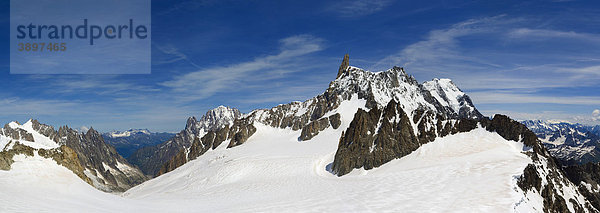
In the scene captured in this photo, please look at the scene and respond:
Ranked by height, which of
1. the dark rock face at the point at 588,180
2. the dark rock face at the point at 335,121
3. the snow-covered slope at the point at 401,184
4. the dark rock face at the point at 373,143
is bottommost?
the dark rock face at the point at 588,180

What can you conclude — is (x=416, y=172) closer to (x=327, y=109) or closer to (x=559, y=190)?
(x=559, y=190)

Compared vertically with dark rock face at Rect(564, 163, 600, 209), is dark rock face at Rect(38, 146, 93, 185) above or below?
above

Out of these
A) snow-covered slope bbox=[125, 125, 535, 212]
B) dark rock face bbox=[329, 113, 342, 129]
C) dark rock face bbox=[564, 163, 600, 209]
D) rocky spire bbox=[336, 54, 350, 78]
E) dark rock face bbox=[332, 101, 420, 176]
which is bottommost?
dark rock face bbox=[564, 163, 600, 209]

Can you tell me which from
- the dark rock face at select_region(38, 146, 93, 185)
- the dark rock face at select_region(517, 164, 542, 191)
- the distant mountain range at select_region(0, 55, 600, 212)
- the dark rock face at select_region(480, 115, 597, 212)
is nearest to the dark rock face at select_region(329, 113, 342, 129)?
the distant mountain range at select_region(0, 55, 600, 212)

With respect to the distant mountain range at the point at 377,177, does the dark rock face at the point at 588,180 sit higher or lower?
lower

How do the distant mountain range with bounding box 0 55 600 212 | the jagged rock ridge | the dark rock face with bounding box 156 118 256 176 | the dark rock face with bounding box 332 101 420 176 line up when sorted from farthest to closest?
1. the jagged rock ridge
2. the dark rock face with bounding box 156 118 256 176
3. the dark rock face with bounding box 332 101 420 176
4. the distant mountain range with bounding box 0 55 600 212

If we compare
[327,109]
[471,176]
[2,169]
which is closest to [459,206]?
[471,176]

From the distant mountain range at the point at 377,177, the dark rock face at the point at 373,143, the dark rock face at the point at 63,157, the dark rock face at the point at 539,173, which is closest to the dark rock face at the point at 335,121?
the distant mountain range at the point at 377,177

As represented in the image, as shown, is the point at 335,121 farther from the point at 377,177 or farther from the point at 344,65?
the point at 377,177

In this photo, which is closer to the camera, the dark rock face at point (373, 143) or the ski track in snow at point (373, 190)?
the ski track in snow at point (373, 190)

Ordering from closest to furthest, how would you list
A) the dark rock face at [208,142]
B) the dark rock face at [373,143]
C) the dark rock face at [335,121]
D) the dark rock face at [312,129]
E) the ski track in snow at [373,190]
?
the ski track in snow at [373,190] < the dark rock face at [373,143] < the dark rock face at [312,129] < the dark rock face at [335,121] < the dark rock face at [208,142]

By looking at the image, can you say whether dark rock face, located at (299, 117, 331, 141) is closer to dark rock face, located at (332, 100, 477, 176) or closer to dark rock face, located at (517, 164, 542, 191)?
dark rock face, located at (332, 100, 477, 176)

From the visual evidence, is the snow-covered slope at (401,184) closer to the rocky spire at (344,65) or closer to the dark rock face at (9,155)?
the dark rock face at (9,155)

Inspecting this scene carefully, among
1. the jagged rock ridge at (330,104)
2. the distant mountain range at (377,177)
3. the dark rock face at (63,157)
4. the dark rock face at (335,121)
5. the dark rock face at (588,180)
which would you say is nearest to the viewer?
the distant mountain range at (377,177)
